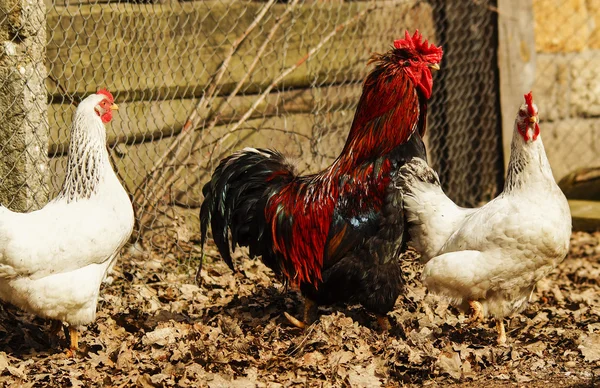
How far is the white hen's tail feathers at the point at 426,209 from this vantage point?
4.78m

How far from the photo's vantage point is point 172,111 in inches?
246

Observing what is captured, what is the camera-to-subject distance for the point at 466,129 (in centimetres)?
805

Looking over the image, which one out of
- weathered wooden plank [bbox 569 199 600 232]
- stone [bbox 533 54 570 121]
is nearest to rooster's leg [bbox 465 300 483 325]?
weathered wooden plank [bbox 569 199 600 232]

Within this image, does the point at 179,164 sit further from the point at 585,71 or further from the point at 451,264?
the point at 585,71

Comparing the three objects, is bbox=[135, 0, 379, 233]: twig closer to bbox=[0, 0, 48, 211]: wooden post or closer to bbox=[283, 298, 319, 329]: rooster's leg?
bbox=[0, 0, 48, 211]: wooden post

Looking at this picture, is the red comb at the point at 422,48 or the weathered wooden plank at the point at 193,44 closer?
the red comb at the point at 422,48

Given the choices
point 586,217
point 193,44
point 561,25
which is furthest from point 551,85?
point 193,44

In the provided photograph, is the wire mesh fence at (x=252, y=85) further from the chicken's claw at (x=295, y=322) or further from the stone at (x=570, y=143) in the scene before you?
the chicken's claw at (x=295, y=322)

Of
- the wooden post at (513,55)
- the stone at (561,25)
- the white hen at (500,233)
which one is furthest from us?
the stone at (561,25)

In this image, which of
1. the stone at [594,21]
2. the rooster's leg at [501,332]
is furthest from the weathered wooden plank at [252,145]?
the stone at [594,21]

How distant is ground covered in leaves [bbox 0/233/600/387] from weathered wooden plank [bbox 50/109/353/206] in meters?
0.75

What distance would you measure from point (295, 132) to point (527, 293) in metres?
2.50

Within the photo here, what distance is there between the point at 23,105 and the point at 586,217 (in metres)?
5.22

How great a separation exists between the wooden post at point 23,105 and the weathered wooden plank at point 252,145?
0.31 meters
